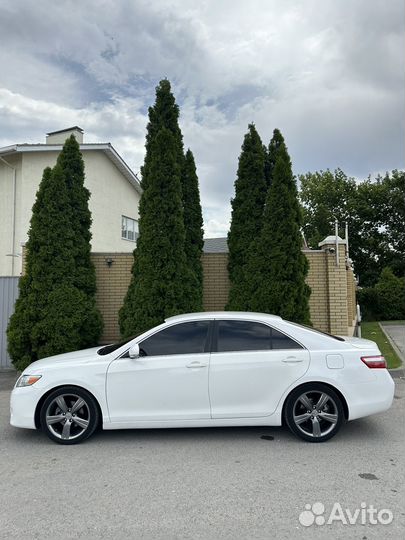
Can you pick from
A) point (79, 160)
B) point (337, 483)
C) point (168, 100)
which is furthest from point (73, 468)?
point (168, 100)

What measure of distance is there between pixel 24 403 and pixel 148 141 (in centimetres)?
656

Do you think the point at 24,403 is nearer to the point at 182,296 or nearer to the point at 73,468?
the point at 73,468

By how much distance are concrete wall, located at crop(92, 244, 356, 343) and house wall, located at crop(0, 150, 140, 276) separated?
6.26 m

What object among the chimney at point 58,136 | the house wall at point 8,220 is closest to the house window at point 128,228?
the chimney at point 58,136

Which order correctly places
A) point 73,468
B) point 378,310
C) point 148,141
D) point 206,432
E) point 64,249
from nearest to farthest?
point 73,468, point 206,432, point 64,249, point 148,141, point 378,310

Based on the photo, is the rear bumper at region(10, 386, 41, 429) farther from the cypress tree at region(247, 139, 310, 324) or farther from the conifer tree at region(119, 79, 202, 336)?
the cypress tree at region(247, 139, 310, 324)

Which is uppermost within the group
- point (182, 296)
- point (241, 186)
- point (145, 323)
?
point (241, 186)

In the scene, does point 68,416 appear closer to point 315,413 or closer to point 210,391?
point 210,391

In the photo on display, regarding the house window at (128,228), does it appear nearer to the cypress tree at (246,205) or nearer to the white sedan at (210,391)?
the cypress tree at (246,205)

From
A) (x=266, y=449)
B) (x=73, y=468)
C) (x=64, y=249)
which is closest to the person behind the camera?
(x=73, y=468)

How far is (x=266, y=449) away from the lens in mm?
4430

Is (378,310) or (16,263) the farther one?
(378,310)

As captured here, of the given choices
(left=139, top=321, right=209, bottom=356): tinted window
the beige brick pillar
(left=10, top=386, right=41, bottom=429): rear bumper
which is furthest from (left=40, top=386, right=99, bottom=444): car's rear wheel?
the beige brick pillar

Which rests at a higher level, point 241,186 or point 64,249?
point 241,186
